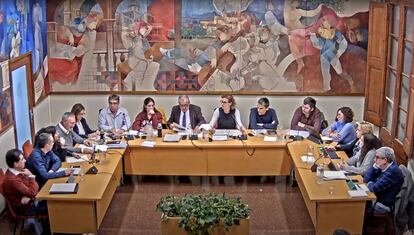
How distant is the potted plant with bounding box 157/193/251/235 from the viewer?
5.99m

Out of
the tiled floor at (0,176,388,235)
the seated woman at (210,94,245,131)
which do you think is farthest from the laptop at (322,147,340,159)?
the seated woman at (210,94,245,131)

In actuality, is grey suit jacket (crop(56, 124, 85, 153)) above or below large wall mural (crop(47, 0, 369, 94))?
below

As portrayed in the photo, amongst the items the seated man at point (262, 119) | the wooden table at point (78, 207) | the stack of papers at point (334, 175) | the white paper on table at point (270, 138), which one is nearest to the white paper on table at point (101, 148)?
the wooden table at point (78, 207)

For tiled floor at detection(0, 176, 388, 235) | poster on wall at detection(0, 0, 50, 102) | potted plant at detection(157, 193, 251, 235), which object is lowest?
tiled floor at detection(0, 176, 388, 235)

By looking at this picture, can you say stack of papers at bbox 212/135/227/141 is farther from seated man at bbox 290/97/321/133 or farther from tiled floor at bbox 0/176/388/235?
seated man at bbox 290/97/321/133

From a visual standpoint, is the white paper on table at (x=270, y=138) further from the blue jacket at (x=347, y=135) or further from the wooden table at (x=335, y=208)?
the wooden table at (x=335, y=208)

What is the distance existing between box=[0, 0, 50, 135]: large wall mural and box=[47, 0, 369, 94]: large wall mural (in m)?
0.36

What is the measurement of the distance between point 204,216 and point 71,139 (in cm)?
299

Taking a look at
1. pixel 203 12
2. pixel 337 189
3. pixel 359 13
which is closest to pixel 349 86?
pixel 359 13

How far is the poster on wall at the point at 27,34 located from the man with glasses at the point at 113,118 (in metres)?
1.30

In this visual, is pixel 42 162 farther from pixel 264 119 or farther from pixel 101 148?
pixel 264 119

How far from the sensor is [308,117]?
911 centimetres

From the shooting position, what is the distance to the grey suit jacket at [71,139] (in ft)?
26.2

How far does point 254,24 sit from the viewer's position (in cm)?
1005
